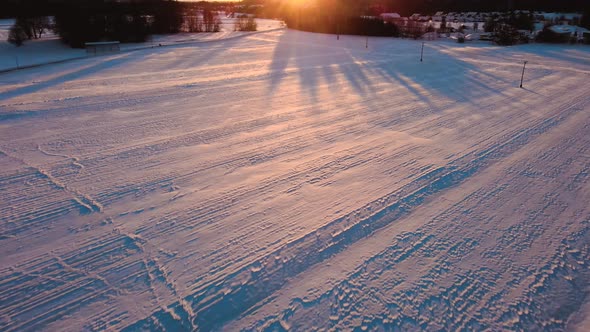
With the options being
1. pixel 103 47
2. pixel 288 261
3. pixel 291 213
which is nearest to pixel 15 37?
pixel 103 47

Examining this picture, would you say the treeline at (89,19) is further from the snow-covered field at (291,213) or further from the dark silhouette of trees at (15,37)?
the snow-covered field at (291,213)

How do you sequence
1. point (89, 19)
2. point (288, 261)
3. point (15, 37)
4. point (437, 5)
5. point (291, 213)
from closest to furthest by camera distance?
point (288, 261)
point (291, 213)
point (15, 37)
point (89, 19)
point (437, 5)

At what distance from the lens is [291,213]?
3.72 m

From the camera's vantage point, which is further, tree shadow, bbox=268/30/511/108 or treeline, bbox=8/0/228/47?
treeline, bbox=8/0/228/47

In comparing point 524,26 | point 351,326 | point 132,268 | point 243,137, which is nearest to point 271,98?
point 243,137

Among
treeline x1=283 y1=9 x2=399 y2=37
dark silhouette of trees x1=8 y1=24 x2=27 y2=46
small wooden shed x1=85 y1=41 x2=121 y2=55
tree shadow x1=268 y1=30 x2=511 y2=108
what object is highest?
treeline x1=283 y1=9 x2=399 y2=37

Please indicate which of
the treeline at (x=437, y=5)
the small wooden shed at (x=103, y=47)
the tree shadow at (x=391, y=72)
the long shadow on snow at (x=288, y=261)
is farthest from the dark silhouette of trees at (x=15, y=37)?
the treeline at (x=437, y=5)

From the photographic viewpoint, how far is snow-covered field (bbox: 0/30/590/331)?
2.61 meters

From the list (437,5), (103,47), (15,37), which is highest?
(437,5)

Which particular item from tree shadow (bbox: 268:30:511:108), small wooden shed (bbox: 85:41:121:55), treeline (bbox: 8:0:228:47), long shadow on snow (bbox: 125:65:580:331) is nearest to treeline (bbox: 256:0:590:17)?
treeline (bbox: 8:0:228:47)

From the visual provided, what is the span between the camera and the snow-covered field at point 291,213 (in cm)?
261

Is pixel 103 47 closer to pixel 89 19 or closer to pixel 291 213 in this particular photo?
pixel 89 19

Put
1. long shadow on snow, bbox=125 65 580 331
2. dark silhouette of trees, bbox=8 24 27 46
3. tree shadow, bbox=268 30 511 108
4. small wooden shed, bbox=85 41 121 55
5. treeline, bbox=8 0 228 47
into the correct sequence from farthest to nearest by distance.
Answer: treeline, bbox=8 0 228 47 → dark silhouette of trees, bbox=8 24 27 46 → small wooden shed, bbox=85 41 121 55 → tree shadow, bbox=268 30 511 108 → long shadow on snow, bbox=125 65 580 331

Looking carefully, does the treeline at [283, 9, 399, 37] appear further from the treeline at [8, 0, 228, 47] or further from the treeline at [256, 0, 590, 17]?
the treeline at [8, 0, 228, 47]
